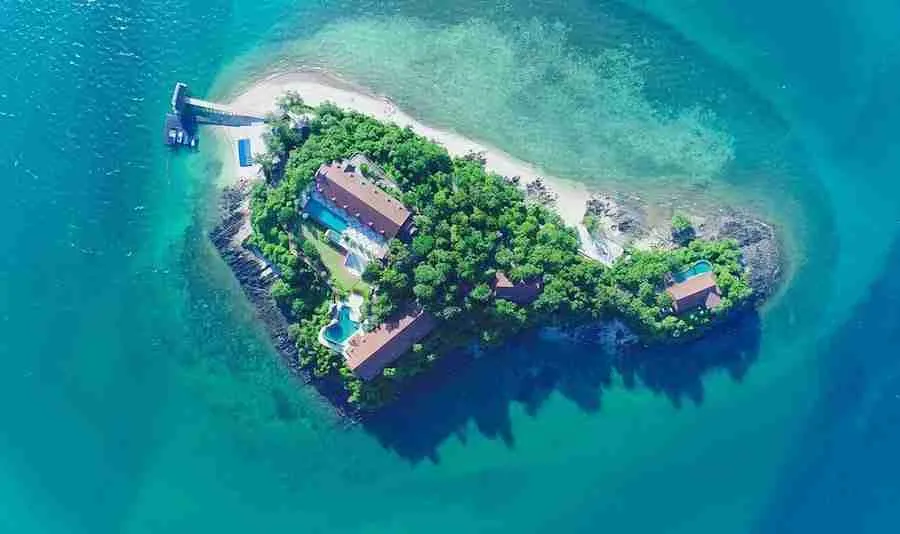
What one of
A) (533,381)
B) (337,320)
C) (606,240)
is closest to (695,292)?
(606,240)

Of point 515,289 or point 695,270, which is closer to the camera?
point 515,289

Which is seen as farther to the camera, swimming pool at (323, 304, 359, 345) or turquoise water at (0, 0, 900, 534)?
turquoise water at (0, 0, 900, 534)

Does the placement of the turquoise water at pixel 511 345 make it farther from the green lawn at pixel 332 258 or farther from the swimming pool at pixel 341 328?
the green lawn at pixel 332 258

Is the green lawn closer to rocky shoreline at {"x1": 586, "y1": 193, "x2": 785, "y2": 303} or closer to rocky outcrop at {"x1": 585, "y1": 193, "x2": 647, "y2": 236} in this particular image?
rocky shoreline at {"x1": 586, "y1": 193, "x2": 785, "y2": 303}

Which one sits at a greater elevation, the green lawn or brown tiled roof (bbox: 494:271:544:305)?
brown tiled roof (bbox: 494:271:544:305)

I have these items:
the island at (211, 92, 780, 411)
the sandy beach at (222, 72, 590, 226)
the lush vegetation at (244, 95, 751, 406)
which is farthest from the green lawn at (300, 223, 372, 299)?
the sandy beach at (222, 72, 590, 226)

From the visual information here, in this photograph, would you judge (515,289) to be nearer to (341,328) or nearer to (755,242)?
(341,328)

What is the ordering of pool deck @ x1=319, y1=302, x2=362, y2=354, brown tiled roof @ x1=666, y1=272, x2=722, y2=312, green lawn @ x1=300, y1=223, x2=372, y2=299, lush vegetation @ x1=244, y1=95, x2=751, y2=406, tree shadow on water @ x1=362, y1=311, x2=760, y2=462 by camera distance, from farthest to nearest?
tree shadow on water @ x1=362, y1=311, x2=760, y2=462 → green lawn @ x1=300, y1=223, x2=372, y2=299 → pool deck @ x1=319, y1=302, x2=362, y2=354 → brown tiled roof @ x1=666, y1=272, x2=722, y2=312 → lush vegetation @ x1=244, y1=95, x2=751, y2=406

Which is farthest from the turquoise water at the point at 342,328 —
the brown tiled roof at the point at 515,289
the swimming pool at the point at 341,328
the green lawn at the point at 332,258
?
the brown tiled roof at the point at 515,289
